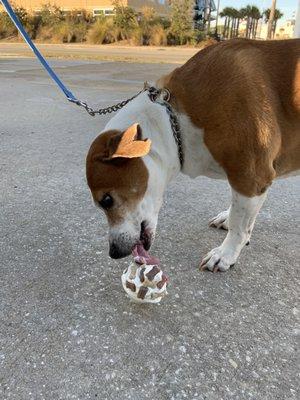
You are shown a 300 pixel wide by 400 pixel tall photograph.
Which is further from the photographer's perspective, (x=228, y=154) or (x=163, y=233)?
(x=163, y=233)

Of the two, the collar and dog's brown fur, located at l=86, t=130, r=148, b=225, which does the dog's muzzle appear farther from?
the collar

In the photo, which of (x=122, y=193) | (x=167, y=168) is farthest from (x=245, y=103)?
(x=122, y=193)

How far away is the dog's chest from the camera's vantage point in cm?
283

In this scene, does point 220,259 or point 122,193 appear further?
point 220,259

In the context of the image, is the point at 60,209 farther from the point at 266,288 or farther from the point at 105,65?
the point at 105,65

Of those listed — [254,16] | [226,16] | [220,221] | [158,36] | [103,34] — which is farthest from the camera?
[254,16]

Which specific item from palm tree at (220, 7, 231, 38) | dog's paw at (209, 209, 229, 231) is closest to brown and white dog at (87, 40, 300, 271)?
dog's paw at (209, 209, 229, 231)

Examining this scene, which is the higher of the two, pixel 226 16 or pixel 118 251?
pixel 118 251

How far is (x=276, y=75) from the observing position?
2.83 meters

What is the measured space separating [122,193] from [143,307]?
679 millimetres

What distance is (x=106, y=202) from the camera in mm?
2666

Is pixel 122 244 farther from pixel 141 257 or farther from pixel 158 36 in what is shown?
pixel 158 36

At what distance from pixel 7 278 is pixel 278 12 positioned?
186ft

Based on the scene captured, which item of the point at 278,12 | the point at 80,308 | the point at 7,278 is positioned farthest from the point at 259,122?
the point at 278,12
